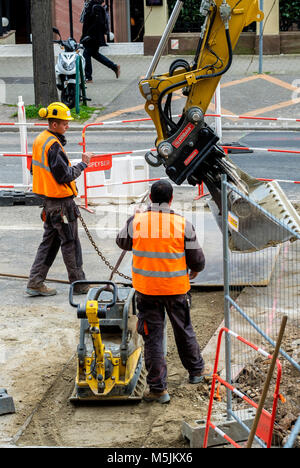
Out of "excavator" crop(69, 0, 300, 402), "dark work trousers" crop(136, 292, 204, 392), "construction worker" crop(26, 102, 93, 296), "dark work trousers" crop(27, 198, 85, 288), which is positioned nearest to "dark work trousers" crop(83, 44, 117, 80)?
"excavator" crop(69, 0, 300, 402)

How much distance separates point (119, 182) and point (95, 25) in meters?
9.56

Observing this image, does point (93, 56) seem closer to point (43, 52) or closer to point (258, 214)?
point (43, 52)

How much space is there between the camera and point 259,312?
6629mm

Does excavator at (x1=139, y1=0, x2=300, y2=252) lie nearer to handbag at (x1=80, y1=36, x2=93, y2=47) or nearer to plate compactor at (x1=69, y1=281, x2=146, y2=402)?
plate compactor at (x1=69, y1=281, x2=146, y2=402)

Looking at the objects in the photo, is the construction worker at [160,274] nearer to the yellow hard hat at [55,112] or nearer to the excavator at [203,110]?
the excavator at [203,110]

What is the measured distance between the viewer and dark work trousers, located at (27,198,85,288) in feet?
31.2

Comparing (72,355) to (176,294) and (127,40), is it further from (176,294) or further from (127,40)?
(127,40)

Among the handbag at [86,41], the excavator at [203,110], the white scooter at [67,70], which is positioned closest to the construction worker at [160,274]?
the excavator at [203,110]

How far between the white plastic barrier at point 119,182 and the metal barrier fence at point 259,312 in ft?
19.2

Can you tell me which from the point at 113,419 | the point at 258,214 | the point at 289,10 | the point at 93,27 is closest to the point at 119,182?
the point at 258,214

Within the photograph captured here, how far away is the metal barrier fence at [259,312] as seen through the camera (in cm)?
633

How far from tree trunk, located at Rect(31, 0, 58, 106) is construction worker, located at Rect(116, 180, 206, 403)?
1297 centimetres

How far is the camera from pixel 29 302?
9578 millimetres
